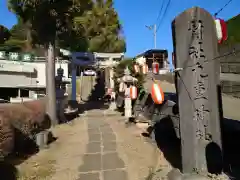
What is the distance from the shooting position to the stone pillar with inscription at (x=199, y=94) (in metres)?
5.56

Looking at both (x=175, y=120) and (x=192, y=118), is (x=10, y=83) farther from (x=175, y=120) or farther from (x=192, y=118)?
(x=192, y=118)

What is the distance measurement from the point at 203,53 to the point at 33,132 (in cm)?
672

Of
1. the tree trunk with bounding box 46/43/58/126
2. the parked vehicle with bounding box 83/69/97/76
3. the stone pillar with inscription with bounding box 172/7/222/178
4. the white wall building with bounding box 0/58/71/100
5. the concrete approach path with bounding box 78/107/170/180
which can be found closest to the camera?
the stone pillar with inscription with bounding box 172/7/222/178

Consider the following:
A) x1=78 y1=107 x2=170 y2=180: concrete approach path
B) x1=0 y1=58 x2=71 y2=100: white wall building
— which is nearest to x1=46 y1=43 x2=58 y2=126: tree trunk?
x1=78 y1=107 x2=170 y2=180: concrete approach path

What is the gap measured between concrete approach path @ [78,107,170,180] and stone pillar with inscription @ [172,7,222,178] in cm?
126

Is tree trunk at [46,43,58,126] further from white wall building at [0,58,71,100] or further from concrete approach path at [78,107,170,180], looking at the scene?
white wall building at [0,58,71,100]

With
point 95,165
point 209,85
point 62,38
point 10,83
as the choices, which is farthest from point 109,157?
point 10,83

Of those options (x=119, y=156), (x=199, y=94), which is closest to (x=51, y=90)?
(x=119, y=156)

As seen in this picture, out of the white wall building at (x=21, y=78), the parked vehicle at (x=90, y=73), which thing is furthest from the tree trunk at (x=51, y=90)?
the parked vehicle at (x=90, y=73)

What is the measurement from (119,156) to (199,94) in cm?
351

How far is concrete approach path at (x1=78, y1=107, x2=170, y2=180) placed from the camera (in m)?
6.47

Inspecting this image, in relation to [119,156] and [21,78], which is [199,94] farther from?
[21,78]

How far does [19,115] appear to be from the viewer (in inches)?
333

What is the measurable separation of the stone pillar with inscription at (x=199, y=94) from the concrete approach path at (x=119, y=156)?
126 cm
